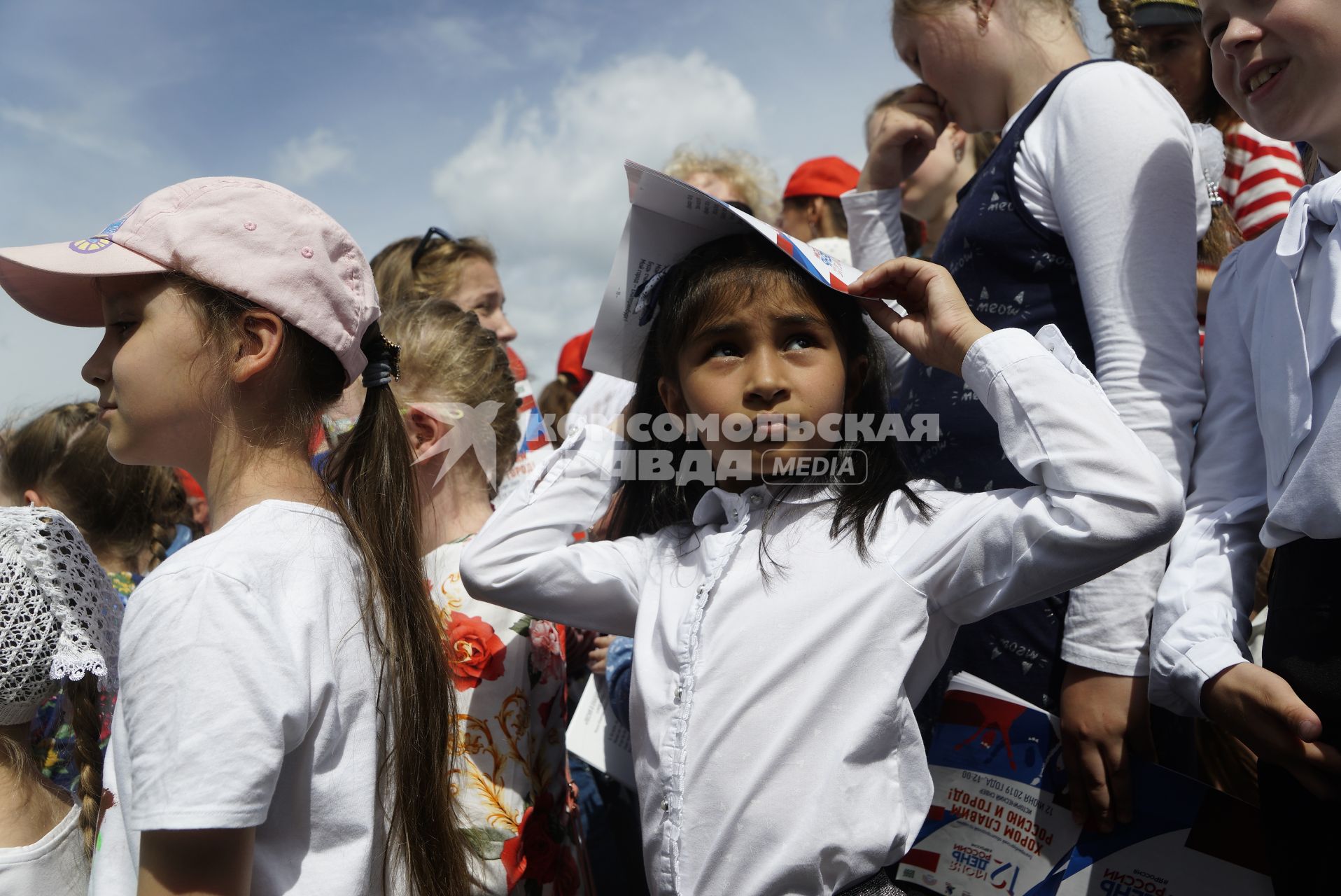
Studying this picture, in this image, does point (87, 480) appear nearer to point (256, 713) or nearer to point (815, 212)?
point (256, 713)

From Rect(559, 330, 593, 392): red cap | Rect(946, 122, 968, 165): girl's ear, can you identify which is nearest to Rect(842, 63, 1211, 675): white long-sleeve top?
Rect(946, 122, 968, 165): girl's ear

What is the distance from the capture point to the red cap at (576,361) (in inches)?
204

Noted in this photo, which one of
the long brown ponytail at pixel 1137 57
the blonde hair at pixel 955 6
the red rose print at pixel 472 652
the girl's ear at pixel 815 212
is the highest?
the girl's ear at pixel 815 212

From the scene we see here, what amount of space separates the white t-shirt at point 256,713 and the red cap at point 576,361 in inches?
145

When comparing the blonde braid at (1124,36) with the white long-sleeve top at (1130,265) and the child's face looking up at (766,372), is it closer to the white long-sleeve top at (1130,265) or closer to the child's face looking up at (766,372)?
the white long-sleeve top at (1130,265)

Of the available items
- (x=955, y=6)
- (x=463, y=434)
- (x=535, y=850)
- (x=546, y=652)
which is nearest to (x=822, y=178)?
(x=955, y=6)

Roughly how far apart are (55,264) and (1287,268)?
185 centimetres

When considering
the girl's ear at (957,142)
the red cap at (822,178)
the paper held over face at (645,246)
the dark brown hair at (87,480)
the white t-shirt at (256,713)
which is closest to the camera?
the white t-shirt at (256,713)

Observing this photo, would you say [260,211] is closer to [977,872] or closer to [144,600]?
[144,600]

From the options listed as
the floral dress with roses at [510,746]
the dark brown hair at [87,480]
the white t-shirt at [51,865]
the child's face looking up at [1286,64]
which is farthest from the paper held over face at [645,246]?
the dark brown hair at [87,480]

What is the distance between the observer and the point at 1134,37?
2.20 meters

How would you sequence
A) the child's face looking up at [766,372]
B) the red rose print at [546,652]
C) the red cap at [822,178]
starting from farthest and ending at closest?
1. the red cap at [822,178]
2. the red rose print at [546,652]
3. the child's face looking up at [766,372]

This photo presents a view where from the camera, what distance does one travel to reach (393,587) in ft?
5.32

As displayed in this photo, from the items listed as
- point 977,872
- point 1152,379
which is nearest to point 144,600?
point 977,872
